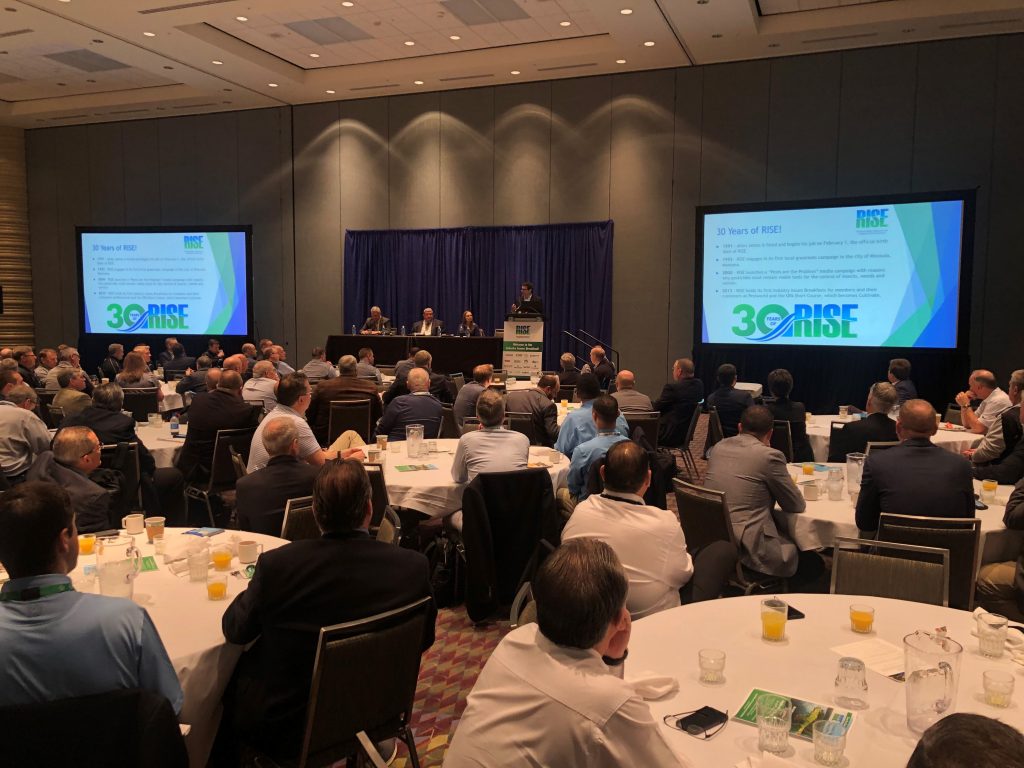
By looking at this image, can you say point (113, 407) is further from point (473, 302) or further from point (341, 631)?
point (473, 302)

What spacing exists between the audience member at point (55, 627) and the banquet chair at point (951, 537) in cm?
311

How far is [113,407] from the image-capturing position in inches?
222

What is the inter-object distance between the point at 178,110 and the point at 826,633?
16713 mm

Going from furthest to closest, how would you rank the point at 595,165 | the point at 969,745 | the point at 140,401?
the point at 595,165, the point at 140,401, the point at 969,745

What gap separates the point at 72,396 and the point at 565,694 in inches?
225

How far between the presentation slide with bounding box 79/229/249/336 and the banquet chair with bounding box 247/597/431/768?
563 inches

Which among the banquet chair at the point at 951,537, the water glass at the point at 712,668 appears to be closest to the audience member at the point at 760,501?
the banquet chair at the point at 951,537

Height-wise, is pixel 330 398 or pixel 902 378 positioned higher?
pixel 902 378

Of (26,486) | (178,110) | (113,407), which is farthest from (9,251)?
(26,486)

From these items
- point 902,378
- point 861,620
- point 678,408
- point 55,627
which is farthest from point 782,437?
point 55,627

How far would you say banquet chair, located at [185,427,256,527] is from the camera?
597 centimetres

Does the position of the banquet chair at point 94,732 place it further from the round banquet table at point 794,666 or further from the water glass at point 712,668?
the water glass at point 712,668

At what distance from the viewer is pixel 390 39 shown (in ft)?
41.2

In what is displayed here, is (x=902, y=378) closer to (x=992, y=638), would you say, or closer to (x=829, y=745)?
(x=992, y=638)
